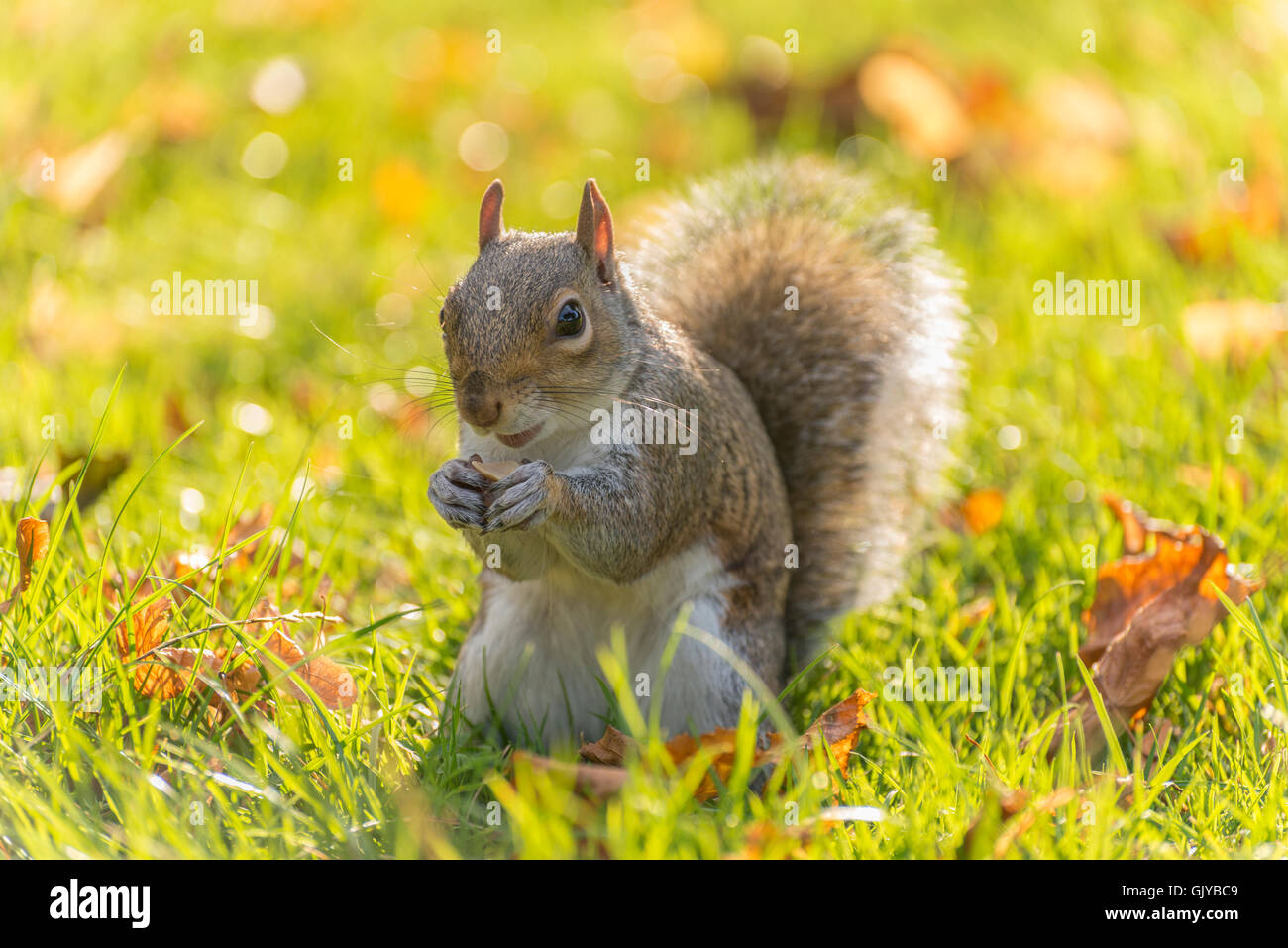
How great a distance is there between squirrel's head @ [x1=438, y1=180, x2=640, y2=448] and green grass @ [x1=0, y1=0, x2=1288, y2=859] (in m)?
0.27

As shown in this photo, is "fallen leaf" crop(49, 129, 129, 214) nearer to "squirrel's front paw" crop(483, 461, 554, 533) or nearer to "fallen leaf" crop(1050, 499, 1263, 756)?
"squirrel's front paw" crop(483, 461, 554, 533)

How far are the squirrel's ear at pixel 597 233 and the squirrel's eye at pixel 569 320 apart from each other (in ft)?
0.36

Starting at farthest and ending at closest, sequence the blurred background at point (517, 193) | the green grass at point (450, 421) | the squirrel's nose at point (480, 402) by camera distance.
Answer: the blurred background at point (517, 193)
the squirrel's nose at point (480, 402)
the green grass at point (450, 421)

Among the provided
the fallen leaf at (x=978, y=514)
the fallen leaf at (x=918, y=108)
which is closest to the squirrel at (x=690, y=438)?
the fallen leaf at (x=978, y=514)

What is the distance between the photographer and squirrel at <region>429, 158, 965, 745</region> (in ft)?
5.14

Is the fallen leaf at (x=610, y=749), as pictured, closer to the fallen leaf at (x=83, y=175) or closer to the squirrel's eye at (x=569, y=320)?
the squirrel's eye at (x=569, y=320)

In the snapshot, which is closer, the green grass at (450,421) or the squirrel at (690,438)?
the green grass at (450,421)

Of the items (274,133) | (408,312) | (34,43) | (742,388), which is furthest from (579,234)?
(34,43)

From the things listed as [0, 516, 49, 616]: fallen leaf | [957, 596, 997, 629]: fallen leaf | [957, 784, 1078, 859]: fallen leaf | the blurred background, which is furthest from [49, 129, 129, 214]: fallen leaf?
[957, 784, 1078, 859]: fallen leaf

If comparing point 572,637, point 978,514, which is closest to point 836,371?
point 978,514

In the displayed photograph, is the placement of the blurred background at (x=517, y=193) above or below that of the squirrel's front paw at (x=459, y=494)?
above

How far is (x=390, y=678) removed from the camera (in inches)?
70.5

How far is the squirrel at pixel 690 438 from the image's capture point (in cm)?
157

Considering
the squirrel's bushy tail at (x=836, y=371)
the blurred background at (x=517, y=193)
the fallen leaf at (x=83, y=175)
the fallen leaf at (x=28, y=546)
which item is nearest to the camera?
the fallen leaf at (x=28, y=546)
